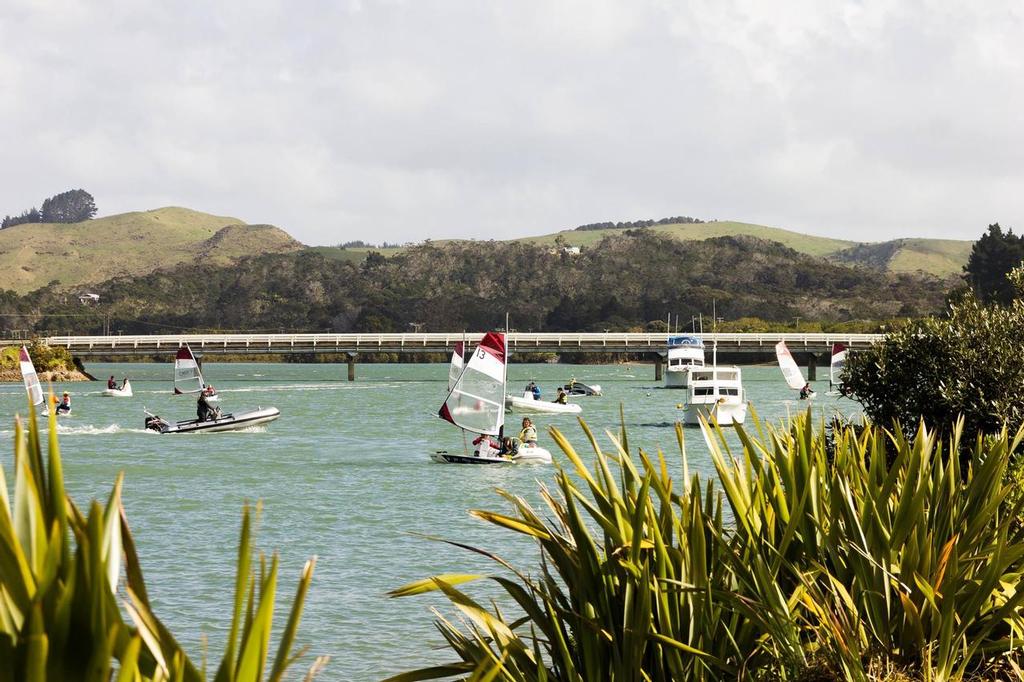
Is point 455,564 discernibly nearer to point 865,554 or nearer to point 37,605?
point 865,554

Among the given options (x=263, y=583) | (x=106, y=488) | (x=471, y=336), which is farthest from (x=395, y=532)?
(x=471, y=336)

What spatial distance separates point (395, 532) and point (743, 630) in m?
19.4

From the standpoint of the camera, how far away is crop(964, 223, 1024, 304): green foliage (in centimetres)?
14500

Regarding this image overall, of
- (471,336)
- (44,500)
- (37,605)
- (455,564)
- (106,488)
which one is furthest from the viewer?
(471,336)

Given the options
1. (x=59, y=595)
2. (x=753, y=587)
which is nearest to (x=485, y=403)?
(x=753, y=587)

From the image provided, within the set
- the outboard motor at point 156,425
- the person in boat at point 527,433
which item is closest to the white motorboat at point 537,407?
the outboard motor at point 156,425

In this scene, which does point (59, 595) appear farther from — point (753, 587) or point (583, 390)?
point (583, 390)

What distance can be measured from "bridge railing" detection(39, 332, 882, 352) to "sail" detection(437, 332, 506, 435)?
87.6 metres

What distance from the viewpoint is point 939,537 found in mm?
8203

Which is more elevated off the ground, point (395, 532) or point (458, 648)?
point (458, 648)

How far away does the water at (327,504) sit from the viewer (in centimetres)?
1716

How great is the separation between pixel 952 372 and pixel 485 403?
19.0 metres

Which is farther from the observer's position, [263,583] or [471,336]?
[471,336]

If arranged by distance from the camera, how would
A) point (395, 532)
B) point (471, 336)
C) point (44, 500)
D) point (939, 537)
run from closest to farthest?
point (44, 500), point (939, 537), point (395, 532), point (471, 336)
